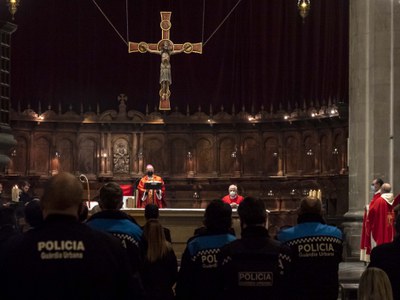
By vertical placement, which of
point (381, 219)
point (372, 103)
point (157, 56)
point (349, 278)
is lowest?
point (349, 278)

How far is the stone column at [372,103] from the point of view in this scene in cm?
1792

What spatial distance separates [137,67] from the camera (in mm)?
28141

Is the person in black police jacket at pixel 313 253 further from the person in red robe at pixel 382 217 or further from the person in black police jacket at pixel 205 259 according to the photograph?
the person in red robe at pixel 382 217

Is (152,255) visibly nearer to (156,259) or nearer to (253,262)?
(156,259)

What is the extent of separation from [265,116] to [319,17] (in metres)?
3.49

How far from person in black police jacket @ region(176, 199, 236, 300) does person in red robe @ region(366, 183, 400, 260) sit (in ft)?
31.6

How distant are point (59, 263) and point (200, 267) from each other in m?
2.48

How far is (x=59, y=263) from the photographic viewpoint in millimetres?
4188

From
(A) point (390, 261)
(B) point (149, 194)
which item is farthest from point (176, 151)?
(A) point (390, 261)

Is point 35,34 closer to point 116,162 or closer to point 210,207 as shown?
point 116,162

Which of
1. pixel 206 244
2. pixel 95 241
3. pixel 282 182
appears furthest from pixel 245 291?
pixel 282 182

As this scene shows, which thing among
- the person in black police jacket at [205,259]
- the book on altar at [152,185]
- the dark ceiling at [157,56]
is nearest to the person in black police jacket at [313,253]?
the person in black police jacket at [205,259]

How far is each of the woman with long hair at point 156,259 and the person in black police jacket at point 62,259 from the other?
296 cm

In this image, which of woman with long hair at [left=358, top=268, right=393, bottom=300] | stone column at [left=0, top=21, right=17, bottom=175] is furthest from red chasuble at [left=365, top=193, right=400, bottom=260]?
woman with long hair at [left=358, top=268, right=393, bottom=300]
